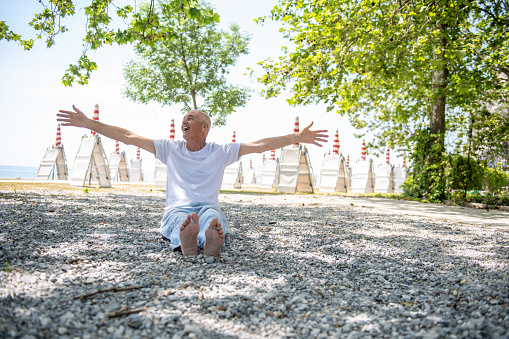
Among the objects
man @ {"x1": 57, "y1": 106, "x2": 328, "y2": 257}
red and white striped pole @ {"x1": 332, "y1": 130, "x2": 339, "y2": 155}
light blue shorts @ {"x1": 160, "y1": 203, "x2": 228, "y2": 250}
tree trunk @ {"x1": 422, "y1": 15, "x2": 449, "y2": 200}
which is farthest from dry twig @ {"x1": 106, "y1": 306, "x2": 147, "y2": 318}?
red and white striped pole @ {"x1": 332, "y1": 130, "x2": 339, "y2": 155}

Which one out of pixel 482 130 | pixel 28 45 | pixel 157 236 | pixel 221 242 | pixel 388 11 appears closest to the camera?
pixel 221 242

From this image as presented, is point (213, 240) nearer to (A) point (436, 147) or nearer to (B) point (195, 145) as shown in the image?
(B) point (195, 145)

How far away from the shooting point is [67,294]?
7.06ft

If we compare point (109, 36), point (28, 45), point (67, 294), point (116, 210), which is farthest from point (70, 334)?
point (28, 45)

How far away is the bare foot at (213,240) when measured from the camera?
10.00 ft

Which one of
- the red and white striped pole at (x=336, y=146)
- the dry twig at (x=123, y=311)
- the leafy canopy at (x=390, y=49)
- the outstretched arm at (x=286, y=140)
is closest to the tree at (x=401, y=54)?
the leafy canopy at (x=390, y=49)

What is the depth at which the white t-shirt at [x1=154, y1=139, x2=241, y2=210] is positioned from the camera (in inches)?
141

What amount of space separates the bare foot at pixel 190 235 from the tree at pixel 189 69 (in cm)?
1440

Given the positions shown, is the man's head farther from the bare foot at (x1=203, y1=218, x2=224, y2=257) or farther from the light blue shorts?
the bare foot at (x1=203, y1=218, x2=224, y2=257)

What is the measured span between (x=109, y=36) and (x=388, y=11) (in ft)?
24.9

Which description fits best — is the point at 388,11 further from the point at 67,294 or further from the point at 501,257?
the point at 67,294

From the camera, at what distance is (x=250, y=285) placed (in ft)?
8.18

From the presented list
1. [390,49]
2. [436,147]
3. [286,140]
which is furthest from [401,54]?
[286,140]

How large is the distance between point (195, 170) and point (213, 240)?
0.86m
